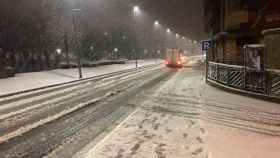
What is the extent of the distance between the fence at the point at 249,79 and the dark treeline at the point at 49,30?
53.8 feet

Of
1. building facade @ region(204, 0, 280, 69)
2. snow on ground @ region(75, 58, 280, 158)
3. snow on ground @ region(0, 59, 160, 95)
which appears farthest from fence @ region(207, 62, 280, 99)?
building facade @ region(204, 0, 280, 69)

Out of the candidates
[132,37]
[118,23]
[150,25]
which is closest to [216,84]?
[118,23]

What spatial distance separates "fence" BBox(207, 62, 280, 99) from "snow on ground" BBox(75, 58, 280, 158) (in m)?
0.89

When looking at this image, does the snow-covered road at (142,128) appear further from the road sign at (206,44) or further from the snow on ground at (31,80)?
the road sign at (206,44)

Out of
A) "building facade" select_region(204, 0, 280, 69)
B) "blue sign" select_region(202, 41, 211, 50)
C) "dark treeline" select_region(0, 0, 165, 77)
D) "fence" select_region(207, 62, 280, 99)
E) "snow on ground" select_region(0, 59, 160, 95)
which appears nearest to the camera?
"fence" select_region(207, 62, 280, 99)

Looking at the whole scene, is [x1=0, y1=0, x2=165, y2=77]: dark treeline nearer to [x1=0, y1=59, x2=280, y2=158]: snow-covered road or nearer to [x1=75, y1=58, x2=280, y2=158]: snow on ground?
[x1=0, y1=59, x2=280, y2=158]: snow-covered road

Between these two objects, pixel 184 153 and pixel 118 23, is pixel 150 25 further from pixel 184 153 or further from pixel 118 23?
pixel 184 153

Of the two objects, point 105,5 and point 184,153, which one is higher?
point 105,5

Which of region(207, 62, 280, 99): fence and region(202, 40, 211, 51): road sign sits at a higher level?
region(202, 40, 211, 51): road sign

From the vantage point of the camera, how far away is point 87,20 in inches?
2357

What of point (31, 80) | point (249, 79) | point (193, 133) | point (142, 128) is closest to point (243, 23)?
point (31, 80)

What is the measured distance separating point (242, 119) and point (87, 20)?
50.6m

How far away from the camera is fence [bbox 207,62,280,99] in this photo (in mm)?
15578

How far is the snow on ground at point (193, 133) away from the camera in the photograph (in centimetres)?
787
